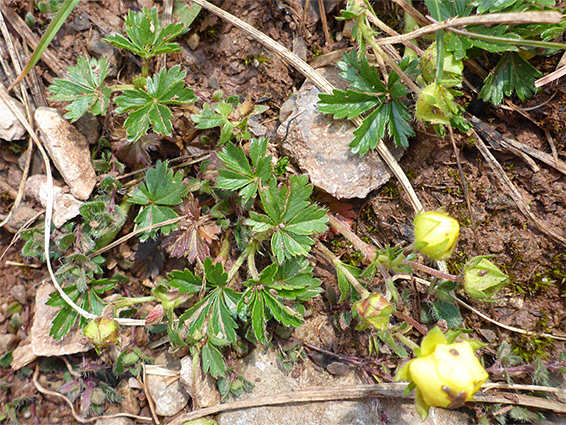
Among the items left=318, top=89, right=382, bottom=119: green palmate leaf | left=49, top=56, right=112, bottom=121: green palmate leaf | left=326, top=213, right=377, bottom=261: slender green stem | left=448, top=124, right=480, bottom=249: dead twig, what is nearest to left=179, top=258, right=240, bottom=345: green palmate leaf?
left=326, top=213, right=377, bottom=261: slender green stem

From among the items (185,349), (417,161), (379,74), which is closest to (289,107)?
(379,74)

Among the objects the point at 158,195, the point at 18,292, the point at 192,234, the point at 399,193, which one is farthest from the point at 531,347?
the point at 18,292

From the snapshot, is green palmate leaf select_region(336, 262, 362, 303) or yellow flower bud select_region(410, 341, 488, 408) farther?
green palmate leaf select_region(336, 262, 362, 303)

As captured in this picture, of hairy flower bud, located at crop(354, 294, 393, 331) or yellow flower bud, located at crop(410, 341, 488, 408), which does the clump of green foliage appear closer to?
hairy flower bud, located at crop(354, 294, 393, 331)

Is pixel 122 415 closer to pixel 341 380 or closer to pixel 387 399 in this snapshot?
pixel 341 380

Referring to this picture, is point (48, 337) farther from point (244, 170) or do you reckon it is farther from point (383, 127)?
point (383, 127)

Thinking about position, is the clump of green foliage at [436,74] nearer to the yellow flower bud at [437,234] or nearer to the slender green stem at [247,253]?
the yellow flower bud at [437,234]

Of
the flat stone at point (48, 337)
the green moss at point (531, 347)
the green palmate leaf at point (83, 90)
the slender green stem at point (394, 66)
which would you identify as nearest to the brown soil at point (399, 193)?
the green moss at point (531, 347)
